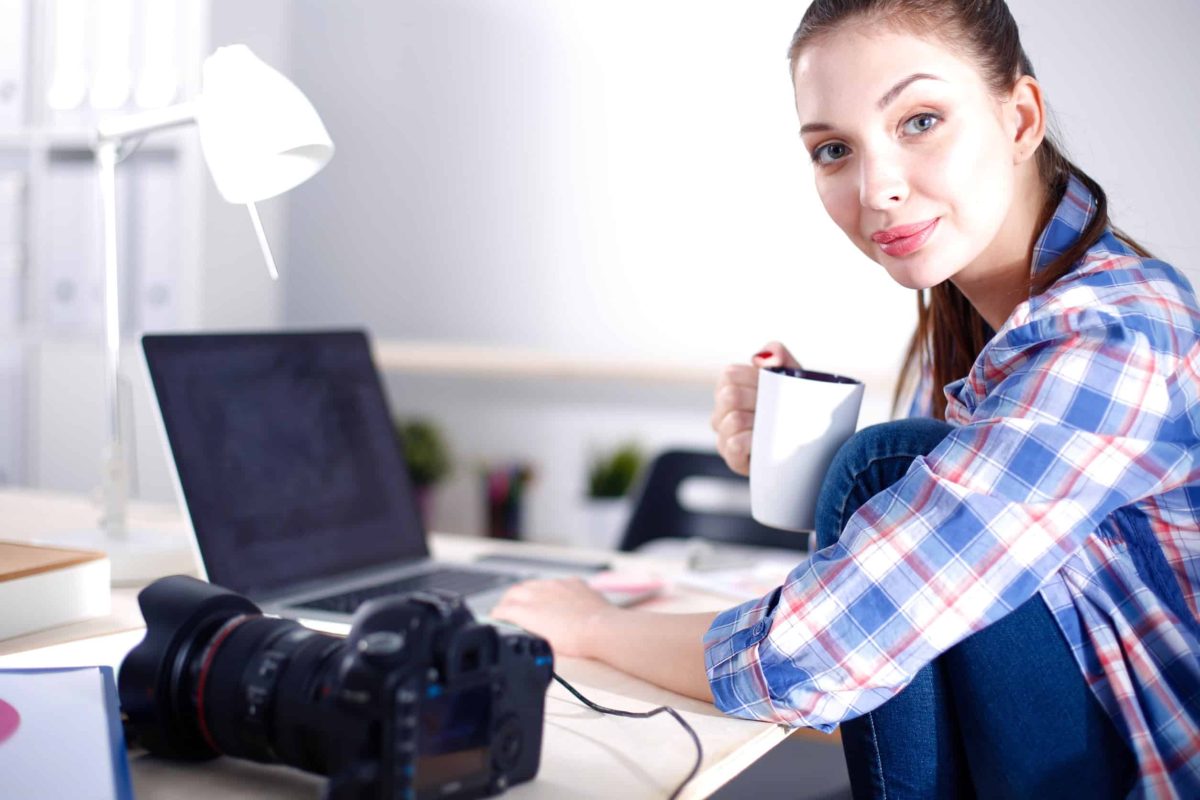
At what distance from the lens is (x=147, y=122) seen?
3.85ft

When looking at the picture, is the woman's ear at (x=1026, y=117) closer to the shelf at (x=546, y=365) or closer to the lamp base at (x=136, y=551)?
the lamp base at (x=136, y=551)

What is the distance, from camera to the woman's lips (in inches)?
38.5

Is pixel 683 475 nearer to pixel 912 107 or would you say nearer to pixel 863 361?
pixel 863 361

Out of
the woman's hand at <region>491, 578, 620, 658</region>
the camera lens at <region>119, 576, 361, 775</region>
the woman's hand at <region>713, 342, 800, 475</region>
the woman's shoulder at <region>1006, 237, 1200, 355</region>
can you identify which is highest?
the woman's shoulder at <region>1006, 237, 1200, 355</region>

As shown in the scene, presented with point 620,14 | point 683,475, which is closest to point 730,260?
point 620,14

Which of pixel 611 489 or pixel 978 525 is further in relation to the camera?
pixel 611 489

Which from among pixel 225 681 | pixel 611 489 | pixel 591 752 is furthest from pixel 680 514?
pixel 225 681

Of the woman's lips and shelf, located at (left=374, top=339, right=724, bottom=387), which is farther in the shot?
shelf, located at (left=374, top=339, right=724, bottom=387)

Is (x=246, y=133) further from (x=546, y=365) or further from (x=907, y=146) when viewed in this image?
(x=546, y=365)

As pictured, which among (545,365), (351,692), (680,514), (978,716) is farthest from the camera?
(545,365)

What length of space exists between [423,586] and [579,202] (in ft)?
6.25

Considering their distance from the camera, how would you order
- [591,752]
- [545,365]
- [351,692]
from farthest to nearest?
[545,365] → [591,752] → [351,692]

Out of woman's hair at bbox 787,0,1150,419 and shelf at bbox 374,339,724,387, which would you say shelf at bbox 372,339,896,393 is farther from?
woman's hair at bbox 787,0,1150,419

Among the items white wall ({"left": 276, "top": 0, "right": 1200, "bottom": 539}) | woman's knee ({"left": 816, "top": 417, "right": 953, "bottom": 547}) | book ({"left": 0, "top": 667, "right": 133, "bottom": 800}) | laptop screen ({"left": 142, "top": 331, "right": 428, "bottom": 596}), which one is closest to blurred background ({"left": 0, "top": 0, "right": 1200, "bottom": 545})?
white wall ({"left": 276, "top": 0, "right": 1200, "bottom": 539})
